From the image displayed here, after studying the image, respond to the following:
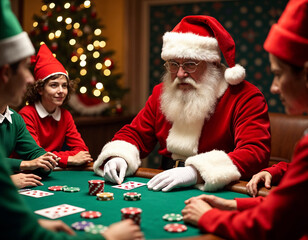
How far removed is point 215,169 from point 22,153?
4.30 feet

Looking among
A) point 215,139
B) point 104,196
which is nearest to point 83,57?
point 215,139

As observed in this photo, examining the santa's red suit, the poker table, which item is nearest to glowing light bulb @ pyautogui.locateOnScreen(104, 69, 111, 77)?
the santa's red suit

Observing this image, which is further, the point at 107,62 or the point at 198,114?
the point at 107,62

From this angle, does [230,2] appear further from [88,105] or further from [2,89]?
[2,89]

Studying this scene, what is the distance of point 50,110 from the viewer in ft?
11.0

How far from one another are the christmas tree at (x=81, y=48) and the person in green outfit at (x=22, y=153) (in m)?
2.68

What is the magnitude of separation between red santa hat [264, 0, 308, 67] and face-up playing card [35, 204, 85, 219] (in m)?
1.08

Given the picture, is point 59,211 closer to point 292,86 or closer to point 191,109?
point 292,86

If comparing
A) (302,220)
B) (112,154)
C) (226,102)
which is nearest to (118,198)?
(112,154)

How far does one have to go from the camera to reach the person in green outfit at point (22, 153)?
215cm

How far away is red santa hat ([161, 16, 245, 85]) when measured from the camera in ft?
8.96

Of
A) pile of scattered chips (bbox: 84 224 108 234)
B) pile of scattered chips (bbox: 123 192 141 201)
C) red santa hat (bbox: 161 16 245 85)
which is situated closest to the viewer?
pile of scattered chips (bbox: 84 224 108 234)

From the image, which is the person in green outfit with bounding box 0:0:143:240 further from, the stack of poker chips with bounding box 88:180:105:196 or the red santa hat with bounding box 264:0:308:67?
the red santa hat with bounding box 264:0:308:67

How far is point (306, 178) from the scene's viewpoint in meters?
1.24
